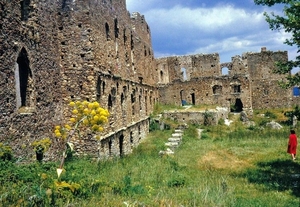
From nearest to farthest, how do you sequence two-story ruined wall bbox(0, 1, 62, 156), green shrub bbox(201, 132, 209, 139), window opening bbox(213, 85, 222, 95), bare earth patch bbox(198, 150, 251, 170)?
two-story ruined wall bbox(0, 1, 62, 156), bare earth patch bbox(198, 150, 251, 170), green shrub bbox(201, 132, 209, 139), window opening bbox(213, 85, 222, 95)

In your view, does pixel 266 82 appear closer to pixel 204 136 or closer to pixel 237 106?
pixel 237 106

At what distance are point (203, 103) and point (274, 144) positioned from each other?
19332 millimetres

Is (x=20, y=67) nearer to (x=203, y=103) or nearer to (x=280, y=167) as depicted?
(x=280, y=167)

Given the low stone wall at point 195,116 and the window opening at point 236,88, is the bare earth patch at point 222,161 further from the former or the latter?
the window opening at point 236,88

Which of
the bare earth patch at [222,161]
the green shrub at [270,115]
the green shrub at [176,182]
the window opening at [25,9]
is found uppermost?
the window opening at [25,9]

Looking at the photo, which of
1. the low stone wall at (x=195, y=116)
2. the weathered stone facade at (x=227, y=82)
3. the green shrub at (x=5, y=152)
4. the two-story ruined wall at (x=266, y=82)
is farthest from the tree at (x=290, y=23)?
the two-story ruined wall at (x=266, y=82)

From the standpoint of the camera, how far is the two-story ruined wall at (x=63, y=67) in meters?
11.1

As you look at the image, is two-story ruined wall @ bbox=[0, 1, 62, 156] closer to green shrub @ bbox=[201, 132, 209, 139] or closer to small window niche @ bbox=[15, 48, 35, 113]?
small window niche @ bbox=[15, 48, 35, 113]

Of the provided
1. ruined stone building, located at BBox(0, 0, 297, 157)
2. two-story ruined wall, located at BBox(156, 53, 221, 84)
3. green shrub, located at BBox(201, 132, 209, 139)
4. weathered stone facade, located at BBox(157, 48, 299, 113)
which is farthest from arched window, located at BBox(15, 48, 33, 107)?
two-story ruined wall, located at BBox(156, 53, 221, 84)

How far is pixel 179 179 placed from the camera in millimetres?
11781

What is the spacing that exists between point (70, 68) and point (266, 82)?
3349cm

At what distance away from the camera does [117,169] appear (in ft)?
45.0

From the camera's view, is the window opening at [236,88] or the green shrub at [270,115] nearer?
the green shrub at [270,115]

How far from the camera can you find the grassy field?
7352 mm
